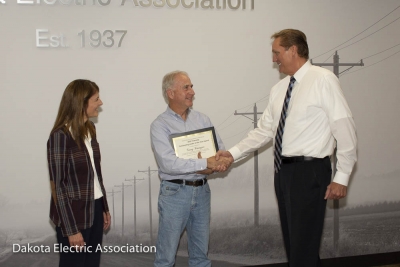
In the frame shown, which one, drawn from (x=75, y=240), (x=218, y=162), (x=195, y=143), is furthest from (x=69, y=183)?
(x=218, y=162)

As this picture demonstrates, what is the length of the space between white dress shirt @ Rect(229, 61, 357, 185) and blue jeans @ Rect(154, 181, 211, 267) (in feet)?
2.50

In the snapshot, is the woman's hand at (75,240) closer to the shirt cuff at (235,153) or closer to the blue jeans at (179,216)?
the blue jeans at (179,216)

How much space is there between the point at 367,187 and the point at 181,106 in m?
2.48

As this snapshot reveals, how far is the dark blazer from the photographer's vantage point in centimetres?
262

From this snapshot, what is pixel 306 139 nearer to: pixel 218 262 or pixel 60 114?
pixel 60 114

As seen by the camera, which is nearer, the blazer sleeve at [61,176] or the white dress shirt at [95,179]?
the blazer sleeve at [61,176]

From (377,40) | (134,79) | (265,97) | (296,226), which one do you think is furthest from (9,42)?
(377,40)

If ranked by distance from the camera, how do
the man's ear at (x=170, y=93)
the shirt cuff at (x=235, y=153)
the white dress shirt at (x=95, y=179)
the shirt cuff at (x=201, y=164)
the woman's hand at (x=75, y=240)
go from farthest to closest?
the shirt cuff at (x=235, y=153) < the man's ear at (x=170, y=93) < the shirt cuff at (x=201, y=164) < the white dress shirt at (x=95, y=179) < the woman's hand at (x=75, y=240)

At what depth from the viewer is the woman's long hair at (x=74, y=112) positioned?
8.87ft

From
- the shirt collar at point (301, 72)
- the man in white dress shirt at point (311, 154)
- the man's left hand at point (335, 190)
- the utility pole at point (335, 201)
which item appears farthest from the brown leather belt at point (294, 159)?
the utility pole at point (335, 201)

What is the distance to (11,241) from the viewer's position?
3986 mm

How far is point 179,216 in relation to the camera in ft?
10.8

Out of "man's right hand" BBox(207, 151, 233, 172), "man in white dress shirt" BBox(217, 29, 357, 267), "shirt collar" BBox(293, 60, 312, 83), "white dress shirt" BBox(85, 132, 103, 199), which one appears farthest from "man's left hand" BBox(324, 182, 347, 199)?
"white dress shirt" BBox(85, 132, 103, 199)

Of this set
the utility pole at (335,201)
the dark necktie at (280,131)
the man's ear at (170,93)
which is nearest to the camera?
the dark necktie at (280,131)
